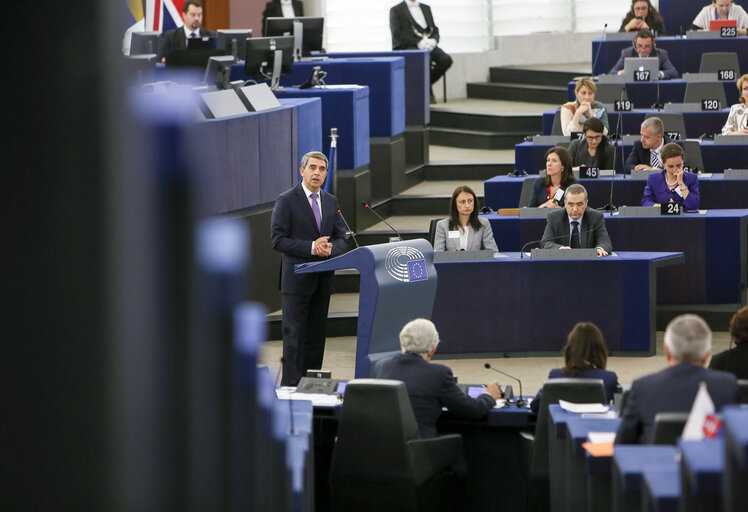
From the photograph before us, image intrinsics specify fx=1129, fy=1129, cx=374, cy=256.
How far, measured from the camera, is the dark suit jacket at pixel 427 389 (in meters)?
4.91

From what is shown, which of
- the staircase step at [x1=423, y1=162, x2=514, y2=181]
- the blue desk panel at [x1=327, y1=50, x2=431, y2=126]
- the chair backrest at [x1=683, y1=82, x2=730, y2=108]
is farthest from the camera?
the staircase step at [x1=423, y1=162, x2=514, y2=181]

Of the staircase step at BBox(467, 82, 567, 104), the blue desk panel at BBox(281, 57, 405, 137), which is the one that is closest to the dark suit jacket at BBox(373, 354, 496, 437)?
the blue desk panel at BBox(281, 57, 405, 137)

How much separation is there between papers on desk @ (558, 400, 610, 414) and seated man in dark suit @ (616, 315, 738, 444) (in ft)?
3.08

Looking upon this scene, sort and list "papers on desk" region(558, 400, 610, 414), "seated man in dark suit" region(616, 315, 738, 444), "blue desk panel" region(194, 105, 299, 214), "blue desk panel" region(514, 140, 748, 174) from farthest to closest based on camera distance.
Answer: "blue desk panel" region(514, 140, 748, 174) → "blue desk panel" region(194, 105, 299, 214) → "papers on desk" region(558, 400, 610, 414) → "seated man in dark suit" region(616, 315, 738, 444)

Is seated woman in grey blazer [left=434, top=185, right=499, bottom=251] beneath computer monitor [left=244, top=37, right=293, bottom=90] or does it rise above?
beneath

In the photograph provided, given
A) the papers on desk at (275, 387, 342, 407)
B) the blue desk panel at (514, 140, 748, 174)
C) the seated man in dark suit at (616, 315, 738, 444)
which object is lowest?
the papers on desk at (275, 387, 342, 407)

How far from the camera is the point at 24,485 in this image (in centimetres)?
51

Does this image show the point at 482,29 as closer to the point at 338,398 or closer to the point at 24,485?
the point at 338,398

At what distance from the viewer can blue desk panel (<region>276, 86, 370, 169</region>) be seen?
1004 cm

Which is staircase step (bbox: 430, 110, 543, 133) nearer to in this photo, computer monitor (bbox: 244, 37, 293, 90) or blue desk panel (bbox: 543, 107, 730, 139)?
blue desk panel (bbox: 543, 107, 730, 139)

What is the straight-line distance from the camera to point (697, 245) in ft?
26.9

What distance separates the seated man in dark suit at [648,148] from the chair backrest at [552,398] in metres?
4.89

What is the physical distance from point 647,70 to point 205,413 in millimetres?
11724

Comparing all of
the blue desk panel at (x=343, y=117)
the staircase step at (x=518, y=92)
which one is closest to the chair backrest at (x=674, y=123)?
the blue desk panel at (x=343, y=117)
